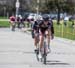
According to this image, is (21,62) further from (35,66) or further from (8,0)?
(8,0)

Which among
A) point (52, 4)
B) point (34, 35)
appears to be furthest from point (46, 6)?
point (34, 35)

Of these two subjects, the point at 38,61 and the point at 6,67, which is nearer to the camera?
the point at 6,67

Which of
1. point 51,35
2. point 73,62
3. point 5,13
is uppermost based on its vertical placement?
point 51,35

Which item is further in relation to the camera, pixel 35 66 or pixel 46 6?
pixel 46 6

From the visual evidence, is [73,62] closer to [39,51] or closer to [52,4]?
[39,51]

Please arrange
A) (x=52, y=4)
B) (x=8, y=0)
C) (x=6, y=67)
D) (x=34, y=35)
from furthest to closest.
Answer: (x=8, y=0) < (x=52, y=4) < (x=34, y=35) < (x=6, y=67)

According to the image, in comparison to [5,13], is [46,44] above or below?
above

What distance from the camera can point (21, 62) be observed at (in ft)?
51.5

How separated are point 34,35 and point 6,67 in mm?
2578

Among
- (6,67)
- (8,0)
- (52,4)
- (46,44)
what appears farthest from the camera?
(8,0)

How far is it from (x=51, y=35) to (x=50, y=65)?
1693 millimetres

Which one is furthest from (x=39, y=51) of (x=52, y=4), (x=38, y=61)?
(x=52, y=4)

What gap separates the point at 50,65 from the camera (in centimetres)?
1469

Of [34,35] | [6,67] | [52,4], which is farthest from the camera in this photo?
[52,4]
